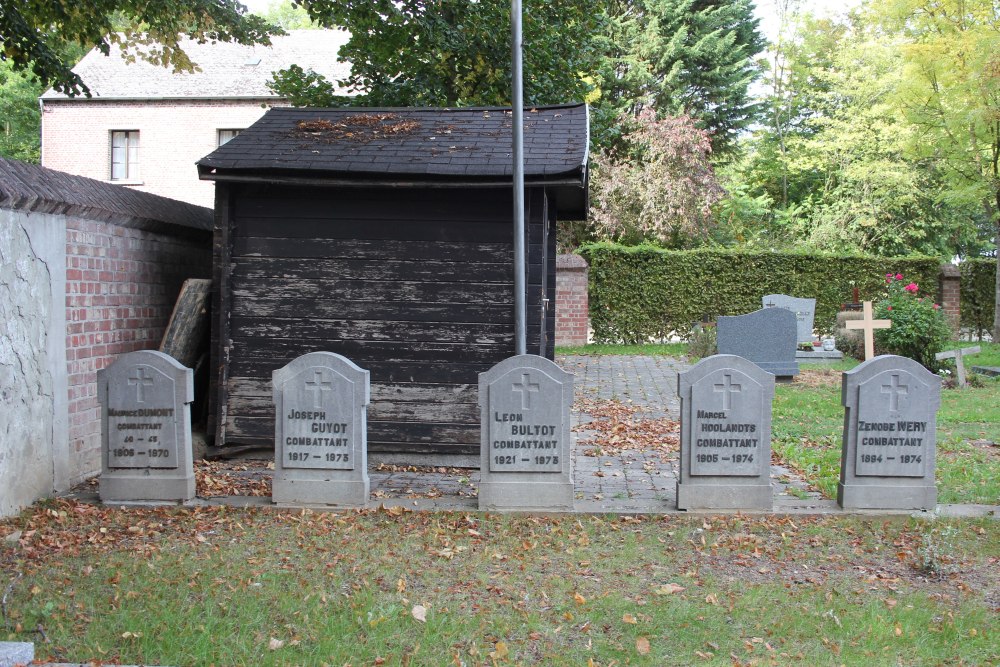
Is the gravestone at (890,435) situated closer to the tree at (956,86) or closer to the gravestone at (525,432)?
the gravestone at (525,432)

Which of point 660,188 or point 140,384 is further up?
point 660,188

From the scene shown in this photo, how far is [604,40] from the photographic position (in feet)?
55.9

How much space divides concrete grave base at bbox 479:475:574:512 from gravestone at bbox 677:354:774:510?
2.81 feet

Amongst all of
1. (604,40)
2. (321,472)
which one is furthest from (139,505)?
(604,40)

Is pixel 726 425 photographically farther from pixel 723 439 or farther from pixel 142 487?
pixel 142 487

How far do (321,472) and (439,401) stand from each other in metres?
1.71

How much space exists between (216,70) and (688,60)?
1652 cm

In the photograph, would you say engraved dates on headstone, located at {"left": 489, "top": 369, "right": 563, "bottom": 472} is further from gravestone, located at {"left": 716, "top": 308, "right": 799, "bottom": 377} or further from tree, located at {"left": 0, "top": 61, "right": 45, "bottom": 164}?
tree, located at {"left": 0, "top": 61, "right": 45, "bottom": 164}

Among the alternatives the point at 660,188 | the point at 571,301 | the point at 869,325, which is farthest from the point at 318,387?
the point at 660,188

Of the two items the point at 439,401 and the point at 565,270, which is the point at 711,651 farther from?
the point at 565,270

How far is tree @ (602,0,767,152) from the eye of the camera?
29891 millimetres

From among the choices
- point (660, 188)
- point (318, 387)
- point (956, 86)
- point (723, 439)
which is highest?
point (956, 86)

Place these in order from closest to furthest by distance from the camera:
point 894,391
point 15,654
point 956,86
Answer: point 15,654
point 894,391
point 956,86

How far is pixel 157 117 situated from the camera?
30297 mm
